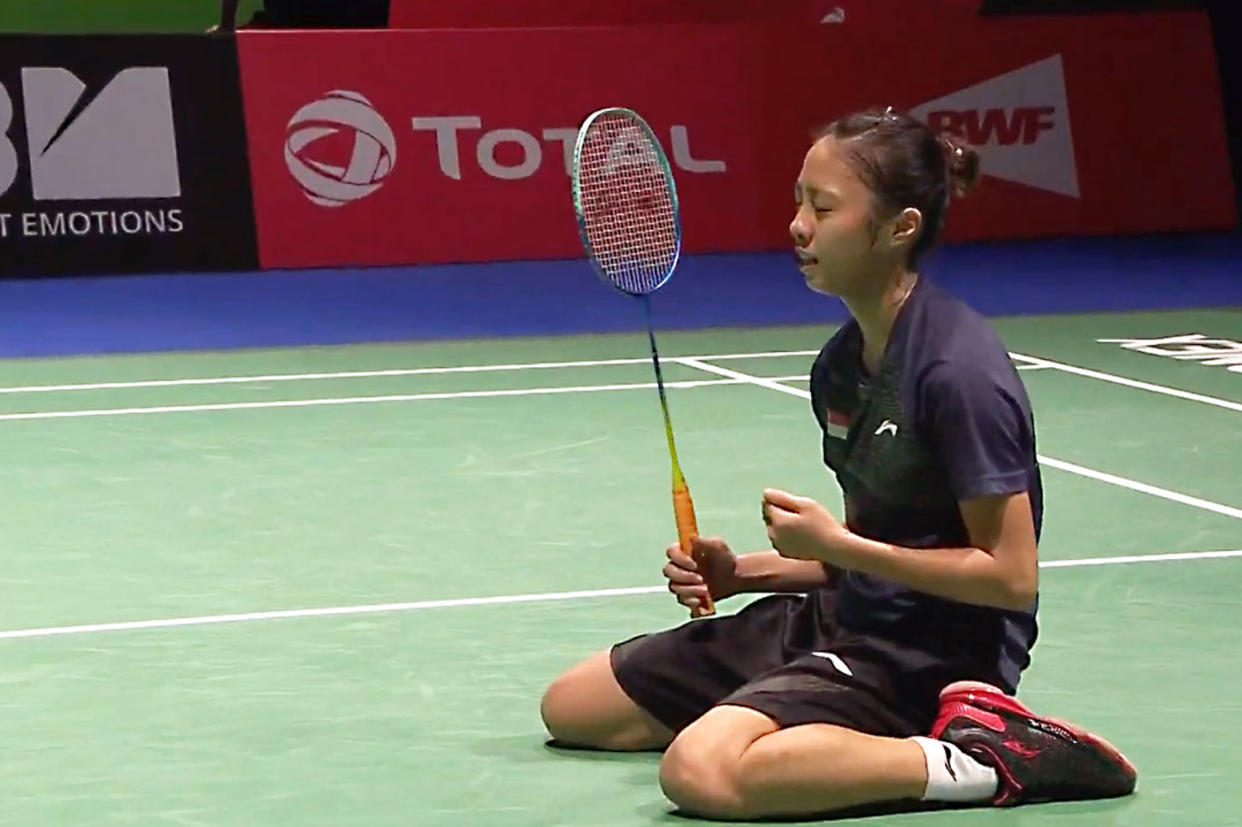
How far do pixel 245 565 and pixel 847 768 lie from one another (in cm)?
247

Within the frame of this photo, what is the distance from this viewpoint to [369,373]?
909 centimetres

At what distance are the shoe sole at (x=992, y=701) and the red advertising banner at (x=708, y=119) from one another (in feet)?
27.8

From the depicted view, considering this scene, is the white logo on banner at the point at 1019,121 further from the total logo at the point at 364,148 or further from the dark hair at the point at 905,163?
the dark hair at the point at 905,163

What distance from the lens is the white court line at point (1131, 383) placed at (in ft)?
26.9

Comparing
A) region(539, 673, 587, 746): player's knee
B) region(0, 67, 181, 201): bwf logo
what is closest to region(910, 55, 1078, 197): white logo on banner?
region(0, 67, 181, 201): bwf logo

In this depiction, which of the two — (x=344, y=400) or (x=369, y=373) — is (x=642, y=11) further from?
(x=344, y=400)

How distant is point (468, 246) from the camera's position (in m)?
12.2

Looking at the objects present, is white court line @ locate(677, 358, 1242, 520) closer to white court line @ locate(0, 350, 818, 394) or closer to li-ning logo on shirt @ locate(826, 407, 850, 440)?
li-ning logo on shirt @ locate(826, 407, 850, 440)

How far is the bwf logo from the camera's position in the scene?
37.7ft

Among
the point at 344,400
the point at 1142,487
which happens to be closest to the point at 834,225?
the point at 1142,487

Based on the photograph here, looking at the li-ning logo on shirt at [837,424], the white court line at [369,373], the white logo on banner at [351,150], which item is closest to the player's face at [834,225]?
the li-ning logo on shirt at [837,424]

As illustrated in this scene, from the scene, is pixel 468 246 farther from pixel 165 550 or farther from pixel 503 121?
pixel 165 550

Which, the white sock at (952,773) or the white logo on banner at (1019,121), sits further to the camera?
the white logo on banner at (1019,121)

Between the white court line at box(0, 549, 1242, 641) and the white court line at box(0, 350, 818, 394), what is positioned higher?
the white court line at box(0, 350, 818, 394)
